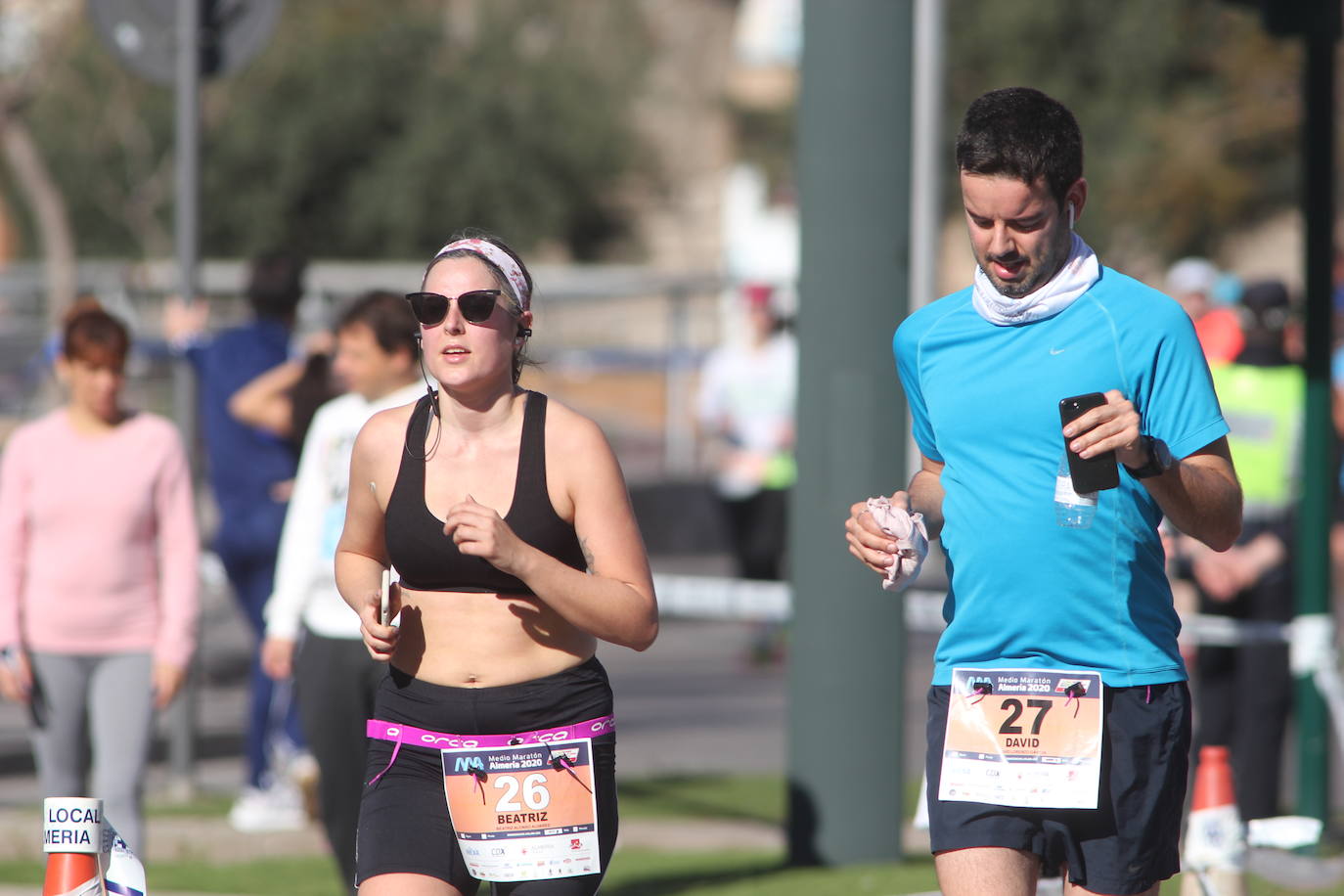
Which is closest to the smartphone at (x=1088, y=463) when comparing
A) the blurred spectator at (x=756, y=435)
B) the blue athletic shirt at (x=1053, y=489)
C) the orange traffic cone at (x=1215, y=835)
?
the blue athletic shirt at (x=1053, y=489)

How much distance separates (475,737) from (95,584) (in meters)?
2.40

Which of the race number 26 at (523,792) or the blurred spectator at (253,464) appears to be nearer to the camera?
the race number 26 at (523,792)

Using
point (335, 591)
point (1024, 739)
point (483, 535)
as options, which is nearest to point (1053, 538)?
point (1024, 739)

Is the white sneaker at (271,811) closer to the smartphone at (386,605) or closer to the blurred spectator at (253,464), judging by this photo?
the blurred spectator at (253,464)

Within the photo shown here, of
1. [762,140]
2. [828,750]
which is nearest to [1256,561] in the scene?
[828,750]

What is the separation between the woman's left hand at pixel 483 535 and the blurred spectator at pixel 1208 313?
12.1 feet

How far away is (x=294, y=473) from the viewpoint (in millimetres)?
7789

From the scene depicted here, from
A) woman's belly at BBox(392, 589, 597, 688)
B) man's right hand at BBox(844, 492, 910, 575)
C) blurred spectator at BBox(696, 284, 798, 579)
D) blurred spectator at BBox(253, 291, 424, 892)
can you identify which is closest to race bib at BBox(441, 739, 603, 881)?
woman's belly at BBox(392, 589, 597, 688)

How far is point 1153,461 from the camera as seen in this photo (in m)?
3.20

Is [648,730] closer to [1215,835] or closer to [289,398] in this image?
[289,398]

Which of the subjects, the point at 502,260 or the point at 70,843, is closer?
the point at 70,843

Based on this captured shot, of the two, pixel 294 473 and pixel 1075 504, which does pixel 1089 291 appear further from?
pixel 294 473

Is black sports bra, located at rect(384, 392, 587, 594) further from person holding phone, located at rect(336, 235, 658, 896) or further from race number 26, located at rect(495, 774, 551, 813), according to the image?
race number 26, located at rect(495, 774, 551, 813)

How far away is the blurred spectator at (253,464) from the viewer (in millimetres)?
7664
